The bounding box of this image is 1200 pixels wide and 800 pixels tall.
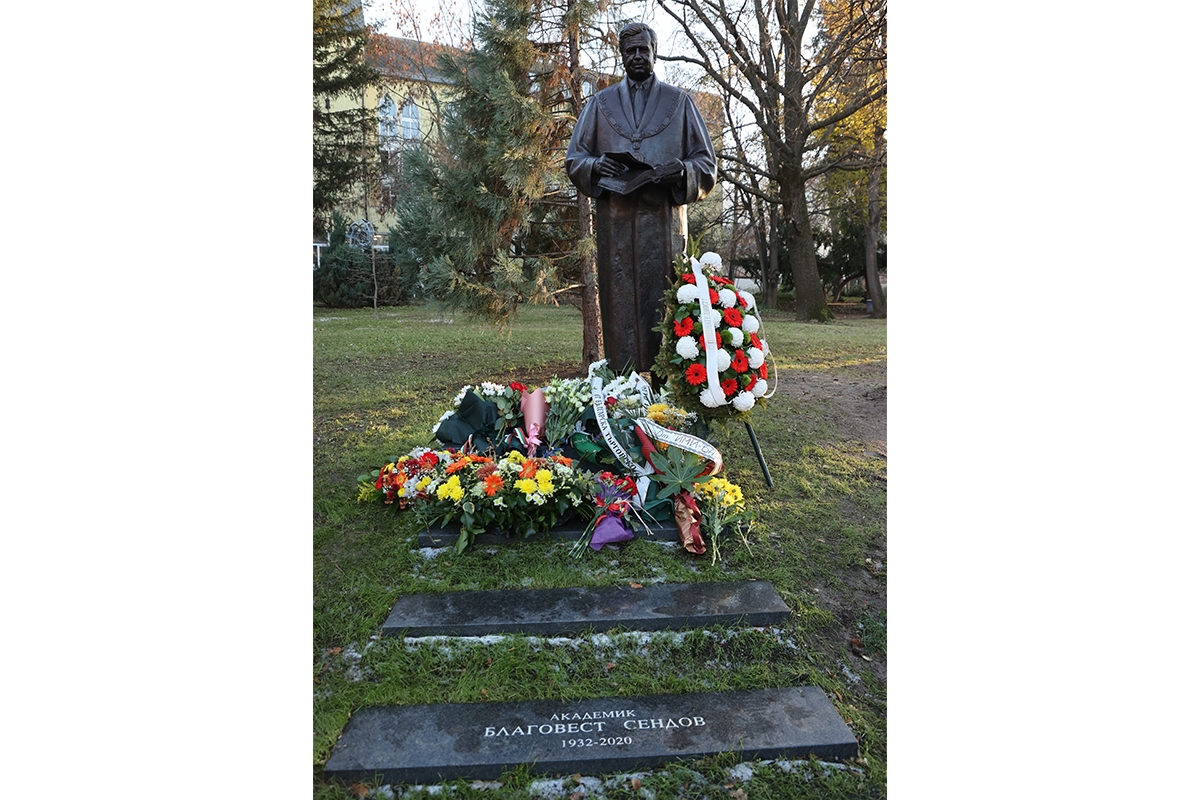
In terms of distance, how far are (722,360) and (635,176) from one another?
1.29m

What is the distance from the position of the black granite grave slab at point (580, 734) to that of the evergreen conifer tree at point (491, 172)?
615 cm

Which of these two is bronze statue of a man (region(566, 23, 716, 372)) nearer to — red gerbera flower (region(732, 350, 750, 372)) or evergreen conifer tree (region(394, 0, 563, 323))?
red gerbera flower (region(732, 350, 750, 372))

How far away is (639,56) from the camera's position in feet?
14.1

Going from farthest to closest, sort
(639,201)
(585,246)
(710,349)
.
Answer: (585,246), (639,201), (710,349)

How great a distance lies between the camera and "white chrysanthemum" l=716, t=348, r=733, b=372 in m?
3.96

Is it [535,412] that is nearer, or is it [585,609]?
[585,609]

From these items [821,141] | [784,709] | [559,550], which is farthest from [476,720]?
[821,141]

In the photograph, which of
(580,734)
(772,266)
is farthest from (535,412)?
(772,266)

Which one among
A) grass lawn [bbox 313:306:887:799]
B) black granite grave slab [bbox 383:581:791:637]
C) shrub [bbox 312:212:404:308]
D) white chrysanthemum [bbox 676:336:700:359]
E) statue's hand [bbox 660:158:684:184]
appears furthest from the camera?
shrub [bbox 312:212:404:308]

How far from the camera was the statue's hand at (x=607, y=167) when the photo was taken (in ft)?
14.0

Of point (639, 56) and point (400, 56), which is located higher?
point (400, 56)

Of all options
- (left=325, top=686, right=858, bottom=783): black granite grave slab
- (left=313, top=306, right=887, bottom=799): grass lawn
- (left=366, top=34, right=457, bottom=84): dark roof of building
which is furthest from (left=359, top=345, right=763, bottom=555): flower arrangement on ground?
(left=366, top=34, right=457, bottom=84): dark roof of building

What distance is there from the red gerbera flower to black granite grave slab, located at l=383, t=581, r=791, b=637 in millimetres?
1359

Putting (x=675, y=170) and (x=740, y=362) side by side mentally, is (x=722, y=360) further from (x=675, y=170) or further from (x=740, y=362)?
(x=675, y=170)
